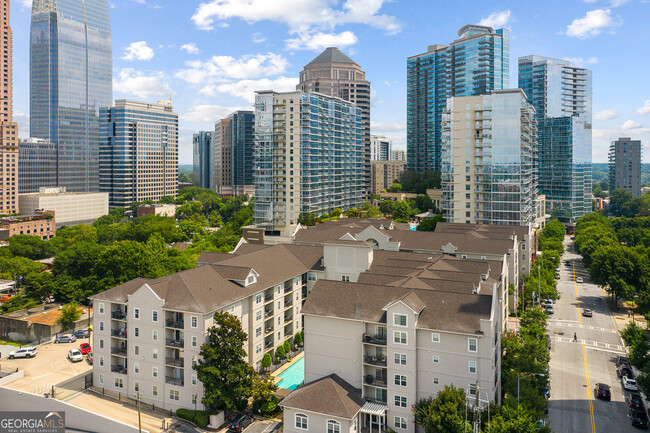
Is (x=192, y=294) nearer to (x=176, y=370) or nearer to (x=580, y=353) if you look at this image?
(x=176, y=370)

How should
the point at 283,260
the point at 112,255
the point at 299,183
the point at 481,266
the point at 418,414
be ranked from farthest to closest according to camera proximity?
the point at 299,183 → the point at 112,255 → the point at 283,260 → the point at 481,266 → the point at 418,414

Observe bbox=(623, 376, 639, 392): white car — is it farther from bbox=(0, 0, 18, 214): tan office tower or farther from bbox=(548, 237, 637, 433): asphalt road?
bbox=(0, 0, 18, 214): tan office tower

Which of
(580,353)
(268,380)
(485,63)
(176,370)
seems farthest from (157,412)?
(485,63)

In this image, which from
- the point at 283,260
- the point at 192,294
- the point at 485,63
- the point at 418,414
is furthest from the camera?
the point at 485,63

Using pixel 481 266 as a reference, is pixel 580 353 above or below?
below

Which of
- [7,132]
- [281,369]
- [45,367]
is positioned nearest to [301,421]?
[281,369]

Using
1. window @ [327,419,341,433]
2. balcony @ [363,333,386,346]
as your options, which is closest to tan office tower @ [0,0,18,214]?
balcony @ [363,333,386,346]

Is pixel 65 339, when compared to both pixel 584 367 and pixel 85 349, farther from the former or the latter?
pixel 584 367
